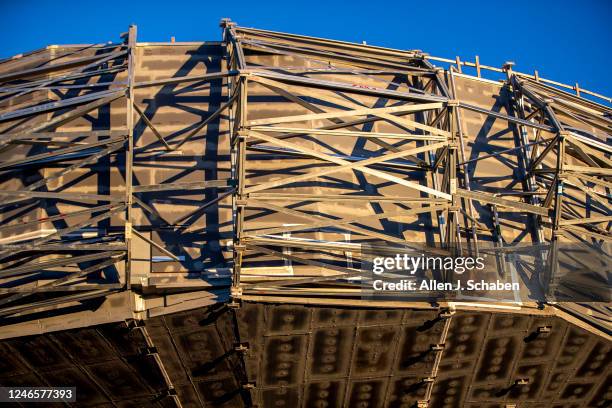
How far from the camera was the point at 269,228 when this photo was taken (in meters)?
22.9

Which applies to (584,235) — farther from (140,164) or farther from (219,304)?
(140,164)

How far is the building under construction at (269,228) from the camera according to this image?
21.6 m

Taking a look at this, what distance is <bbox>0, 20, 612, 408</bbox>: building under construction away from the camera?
21.6 m

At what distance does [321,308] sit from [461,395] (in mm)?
5808

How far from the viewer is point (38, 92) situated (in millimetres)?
24688

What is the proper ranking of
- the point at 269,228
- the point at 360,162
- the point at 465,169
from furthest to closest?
the point at 465,169 < the point at 269,228 < the point at 360,162

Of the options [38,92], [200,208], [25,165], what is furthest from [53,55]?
[200,208]
